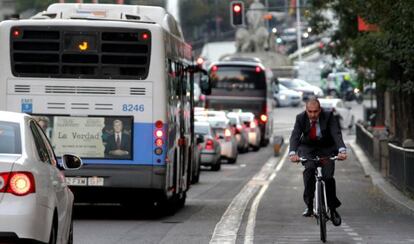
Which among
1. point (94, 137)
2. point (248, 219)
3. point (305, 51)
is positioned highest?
point (305, 51)

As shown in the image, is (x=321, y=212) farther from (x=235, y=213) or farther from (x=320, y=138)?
(x=235, y=213)

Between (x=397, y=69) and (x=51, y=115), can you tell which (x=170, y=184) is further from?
(x=397, y=69)

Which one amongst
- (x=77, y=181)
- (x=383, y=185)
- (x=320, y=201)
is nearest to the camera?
(x=320, y=201)

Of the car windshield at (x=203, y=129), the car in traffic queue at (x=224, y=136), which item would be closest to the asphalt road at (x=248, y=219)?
the car windshield at (x=203, y=129)

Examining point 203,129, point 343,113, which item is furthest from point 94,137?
point 343,113

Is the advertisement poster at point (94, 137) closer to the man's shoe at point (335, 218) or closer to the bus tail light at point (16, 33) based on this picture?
the bus tail light at point (16, 33)

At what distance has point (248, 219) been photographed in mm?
20375

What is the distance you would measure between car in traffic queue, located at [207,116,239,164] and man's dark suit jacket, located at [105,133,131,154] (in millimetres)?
24563

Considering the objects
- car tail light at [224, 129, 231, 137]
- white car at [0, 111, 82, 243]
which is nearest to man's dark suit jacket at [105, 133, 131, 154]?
white car at [0, 111, 82, 243]

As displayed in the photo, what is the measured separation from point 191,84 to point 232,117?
2703 centimetres

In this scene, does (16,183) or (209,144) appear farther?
(209,144)

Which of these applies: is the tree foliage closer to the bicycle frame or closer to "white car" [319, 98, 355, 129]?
the bicycle frame

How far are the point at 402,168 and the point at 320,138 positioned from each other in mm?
10709

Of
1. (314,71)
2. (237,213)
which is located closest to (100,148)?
(237,213)
